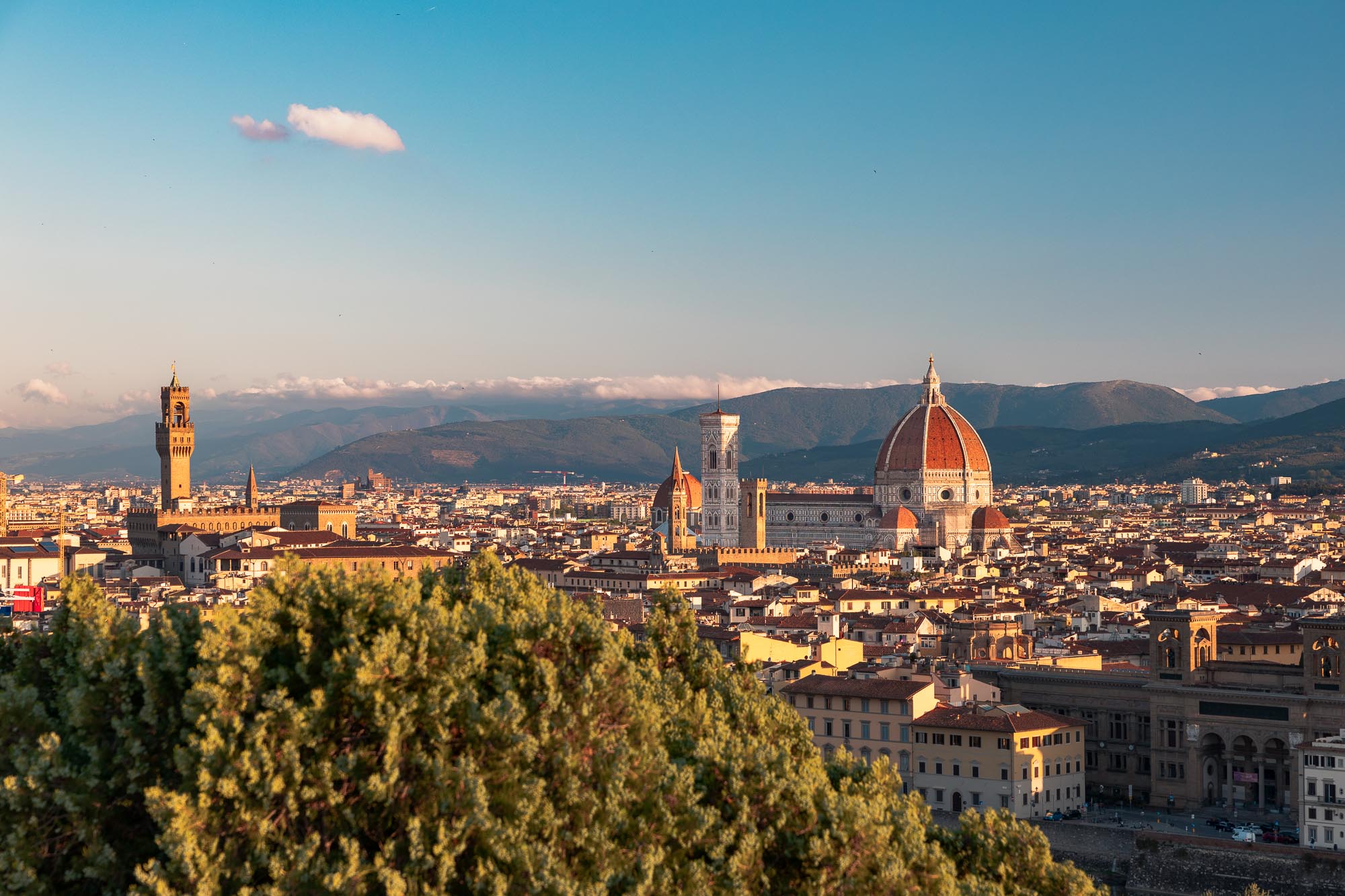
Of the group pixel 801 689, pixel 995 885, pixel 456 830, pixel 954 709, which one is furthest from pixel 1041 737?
pixel 456 830

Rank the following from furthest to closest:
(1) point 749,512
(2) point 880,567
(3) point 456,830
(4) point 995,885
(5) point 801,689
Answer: (1) point 749,512 → (2) point 880,567 → (5) point 801,689 → (4) point 995,885 → (3) point 456,830

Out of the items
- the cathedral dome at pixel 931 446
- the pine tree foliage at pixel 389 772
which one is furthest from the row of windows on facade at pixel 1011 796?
the cathedral dome at pixel 931 446

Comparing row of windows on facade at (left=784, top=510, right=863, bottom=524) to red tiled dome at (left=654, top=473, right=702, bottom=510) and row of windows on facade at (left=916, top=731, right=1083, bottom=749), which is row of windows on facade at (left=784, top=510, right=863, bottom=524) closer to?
red tiled dome at (left=654, top=473, right=702, bottom=510)

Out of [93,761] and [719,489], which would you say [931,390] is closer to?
[719,489]

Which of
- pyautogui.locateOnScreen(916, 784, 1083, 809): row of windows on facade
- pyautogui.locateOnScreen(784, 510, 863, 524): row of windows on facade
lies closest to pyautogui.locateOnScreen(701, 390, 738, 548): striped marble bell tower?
pyautogui.locateOnScreen(784, 510, 863, 524): row of windows on facade

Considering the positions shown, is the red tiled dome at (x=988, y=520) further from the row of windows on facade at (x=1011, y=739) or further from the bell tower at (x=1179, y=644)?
the row of windows on facade at (x=1011, y=739)

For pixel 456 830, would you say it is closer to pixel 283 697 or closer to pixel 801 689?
pixel 283 697

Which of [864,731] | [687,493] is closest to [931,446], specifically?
[687,493]
